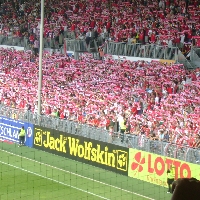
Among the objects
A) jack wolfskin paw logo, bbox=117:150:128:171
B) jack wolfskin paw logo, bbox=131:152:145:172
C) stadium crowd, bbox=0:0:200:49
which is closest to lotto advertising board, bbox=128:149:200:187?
jack wolfskin paw logo, bbox=131:152:145:172

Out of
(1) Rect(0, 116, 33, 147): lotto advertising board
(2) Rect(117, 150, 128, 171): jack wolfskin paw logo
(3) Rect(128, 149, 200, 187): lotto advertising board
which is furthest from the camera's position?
(1) Rect(0, 116, 33, 147): lotto advertising board

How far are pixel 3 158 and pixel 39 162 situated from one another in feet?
6.08

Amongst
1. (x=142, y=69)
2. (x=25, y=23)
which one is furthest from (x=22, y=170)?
(x=25, y=23)

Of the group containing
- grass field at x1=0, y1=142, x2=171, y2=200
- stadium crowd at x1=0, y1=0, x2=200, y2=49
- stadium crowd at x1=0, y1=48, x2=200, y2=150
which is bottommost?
grass field at x1=0, y1=142, x2=171, y2=200

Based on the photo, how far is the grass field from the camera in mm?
14727

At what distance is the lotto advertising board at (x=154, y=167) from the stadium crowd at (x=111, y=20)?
799cm

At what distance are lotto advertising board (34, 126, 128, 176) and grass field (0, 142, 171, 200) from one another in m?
0.26

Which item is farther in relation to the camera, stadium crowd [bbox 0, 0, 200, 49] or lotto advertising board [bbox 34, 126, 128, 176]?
stadium crowd [bbox 0, 0, 200, 49]

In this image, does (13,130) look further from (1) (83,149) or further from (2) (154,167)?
(2) (154,167)

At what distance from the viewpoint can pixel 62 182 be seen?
1641cm

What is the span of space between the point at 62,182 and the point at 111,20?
14077 mm

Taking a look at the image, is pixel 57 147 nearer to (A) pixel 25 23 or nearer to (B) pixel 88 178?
(B) pixel 88 178

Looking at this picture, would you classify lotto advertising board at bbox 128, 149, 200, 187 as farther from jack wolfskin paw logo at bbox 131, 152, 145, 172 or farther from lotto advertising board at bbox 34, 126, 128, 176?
lotto advertising board at bbox 34, 126, 128, 176

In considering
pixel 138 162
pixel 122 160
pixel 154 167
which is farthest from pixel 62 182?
pixel 154 167
